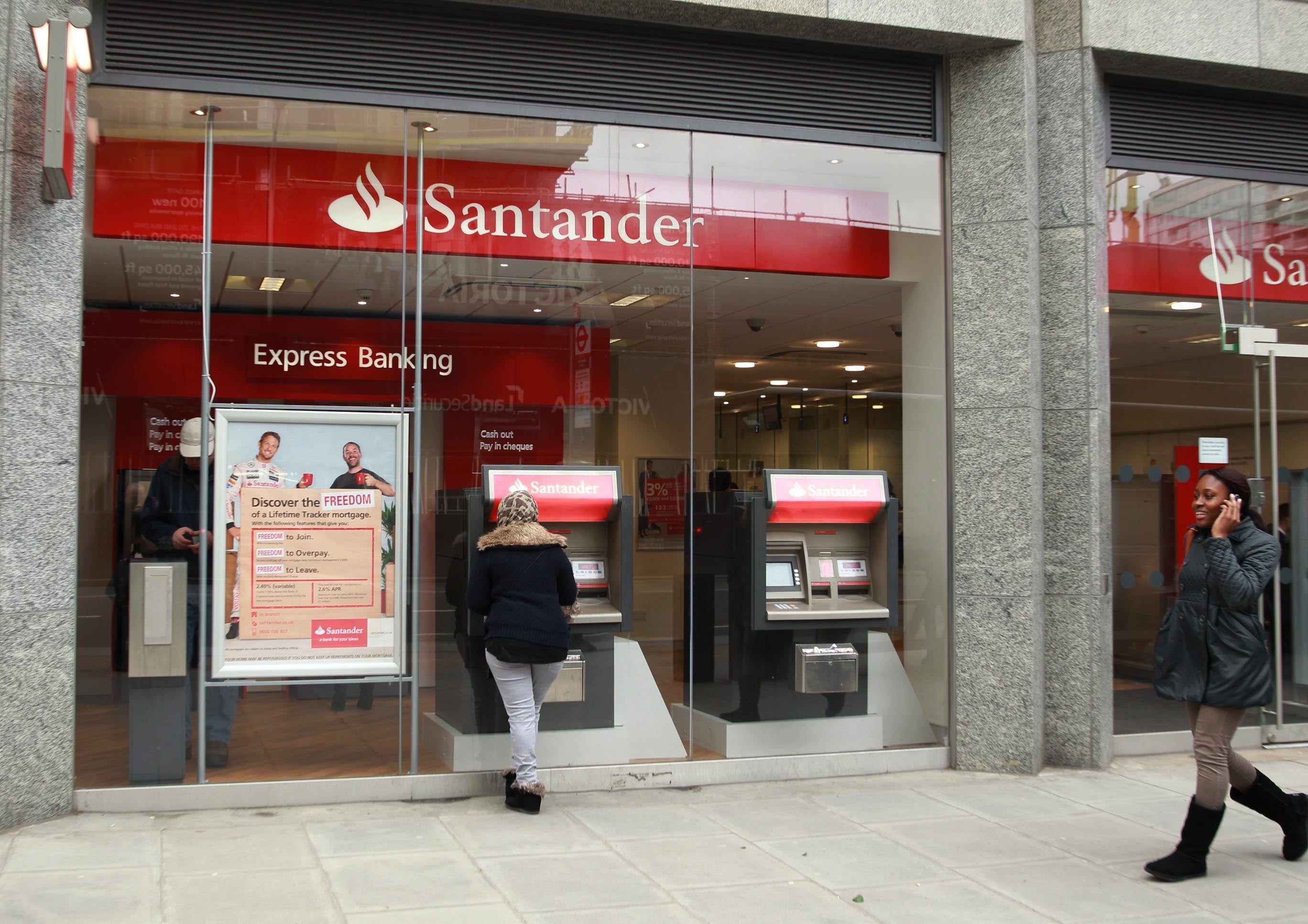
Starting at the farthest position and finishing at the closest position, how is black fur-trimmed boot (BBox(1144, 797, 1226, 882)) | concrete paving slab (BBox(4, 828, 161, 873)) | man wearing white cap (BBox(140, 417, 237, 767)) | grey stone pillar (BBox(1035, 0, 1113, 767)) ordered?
1. grey stone pillar (BBox(1035, 0, 1113, 767))
2. man wearing white cap (BBox(140, 417, 237, 767))
3. black fur-trimmed boot (BBox(1144, 797, 1226, 882))
4. concrete paving slab (BBox(4, 828, 161, 873))

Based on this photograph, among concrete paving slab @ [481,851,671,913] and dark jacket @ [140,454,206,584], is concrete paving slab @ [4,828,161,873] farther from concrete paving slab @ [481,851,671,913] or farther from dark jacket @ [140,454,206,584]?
concrete paving slab @ [481,851,671,913]

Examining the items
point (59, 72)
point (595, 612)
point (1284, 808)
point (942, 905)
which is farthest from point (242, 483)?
point (1284, 808)

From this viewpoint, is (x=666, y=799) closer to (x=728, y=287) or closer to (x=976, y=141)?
(x=728, y=287)

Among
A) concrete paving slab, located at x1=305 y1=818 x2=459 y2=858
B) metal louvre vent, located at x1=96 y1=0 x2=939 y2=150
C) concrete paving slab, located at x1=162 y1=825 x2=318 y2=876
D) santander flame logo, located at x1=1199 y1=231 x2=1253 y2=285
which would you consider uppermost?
metal louvre vent, located at x1=96 y1=0 x2=939 y2=150

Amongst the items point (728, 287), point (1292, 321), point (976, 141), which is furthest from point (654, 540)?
point (1292, 321)

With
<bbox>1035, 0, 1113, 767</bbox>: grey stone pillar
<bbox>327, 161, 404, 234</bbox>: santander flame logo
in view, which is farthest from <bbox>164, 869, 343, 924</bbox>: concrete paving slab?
<bbox>1035, 0, 1113, 767</bbox>: grey stone pillar

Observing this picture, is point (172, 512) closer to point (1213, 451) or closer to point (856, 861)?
point (856, 861)

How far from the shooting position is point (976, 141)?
22.6ft

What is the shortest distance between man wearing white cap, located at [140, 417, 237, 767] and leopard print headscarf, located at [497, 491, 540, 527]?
1.50m

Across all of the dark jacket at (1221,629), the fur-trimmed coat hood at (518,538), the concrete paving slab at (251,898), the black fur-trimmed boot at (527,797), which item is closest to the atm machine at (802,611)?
the black fur-trimmed boot at (527,797)

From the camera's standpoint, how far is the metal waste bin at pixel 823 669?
6.69 m

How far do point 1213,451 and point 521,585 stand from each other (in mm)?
4907

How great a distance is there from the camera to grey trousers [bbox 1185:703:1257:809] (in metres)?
4.77

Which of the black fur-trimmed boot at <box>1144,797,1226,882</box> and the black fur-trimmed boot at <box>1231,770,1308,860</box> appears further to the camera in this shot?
the black fur-trimmed boot at <box>1231,770,1308,860</box>
